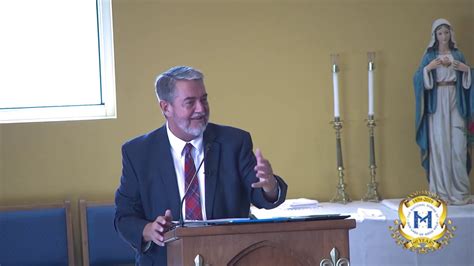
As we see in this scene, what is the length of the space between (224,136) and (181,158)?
0.19m

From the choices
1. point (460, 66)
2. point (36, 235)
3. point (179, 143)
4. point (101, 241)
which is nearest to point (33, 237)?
point (36, 235)

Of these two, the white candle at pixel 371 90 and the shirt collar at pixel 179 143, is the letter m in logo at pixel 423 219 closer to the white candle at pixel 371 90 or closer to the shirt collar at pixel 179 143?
the white candle at pixel 371 90

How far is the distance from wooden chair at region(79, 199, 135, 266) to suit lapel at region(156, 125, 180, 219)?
2.14 meters

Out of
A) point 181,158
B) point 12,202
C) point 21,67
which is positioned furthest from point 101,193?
point 181,158

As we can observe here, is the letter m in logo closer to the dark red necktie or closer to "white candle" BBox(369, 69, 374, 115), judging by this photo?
"white candle" BBox(369, 69, 374, 115)

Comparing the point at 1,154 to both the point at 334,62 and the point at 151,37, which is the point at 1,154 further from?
the point at 334,62

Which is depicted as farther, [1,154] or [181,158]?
[1,154]

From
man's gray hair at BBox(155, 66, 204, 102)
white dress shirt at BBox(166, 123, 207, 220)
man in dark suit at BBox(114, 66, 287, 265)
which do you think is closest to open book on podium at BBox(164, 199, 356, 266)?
man in dark suit at BBox(114, 66, 287, 265)

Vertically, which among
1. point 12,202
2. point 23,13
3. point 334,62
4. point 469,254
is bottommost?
point 469,254

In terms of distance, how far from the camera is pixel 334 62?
5461mm

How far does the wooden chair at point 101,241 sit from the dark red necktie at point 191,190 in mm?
2174

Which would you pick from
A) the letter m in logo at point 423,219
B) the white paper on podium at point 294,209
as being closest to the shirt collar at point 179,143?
the white paper on podium at point 294,209

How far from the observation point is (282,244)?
8.03ft

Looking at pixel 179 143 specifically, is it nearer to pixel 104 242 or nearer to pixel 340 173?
pixel 104 242
